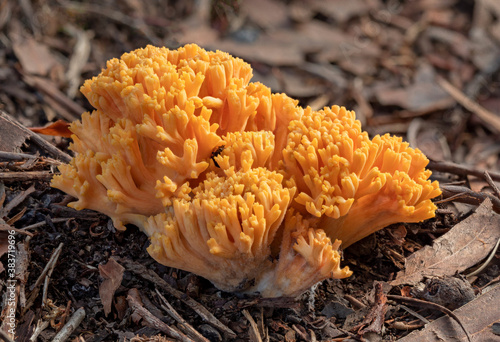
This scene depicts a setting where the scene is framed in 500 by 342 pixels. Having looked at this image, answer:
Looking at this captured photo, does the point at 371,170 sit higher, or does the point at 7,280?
the point at 371,170

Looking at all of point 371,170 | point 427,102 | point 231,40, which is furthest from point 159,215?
point 427,102

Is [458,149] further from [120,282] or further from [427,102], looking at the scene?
[120,282]

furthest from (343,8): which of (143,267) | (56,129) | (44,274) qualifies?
(44,274)

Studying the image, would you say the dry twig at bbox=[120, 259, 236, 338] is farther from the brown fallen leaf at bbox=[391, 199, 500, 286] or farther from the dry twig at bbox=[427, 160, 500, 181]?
the dry twig at bbox=[427, 160, 500, 181]

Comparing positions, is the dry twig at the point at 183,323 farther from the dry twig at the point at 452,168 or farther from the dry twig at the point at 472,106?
the dry twig at the point at 472,106

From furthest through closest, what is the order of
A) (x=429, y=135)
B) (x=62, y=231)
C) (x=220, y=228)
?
(x=429, y=135) < (x=62, y=231) < (x=220, y=228)

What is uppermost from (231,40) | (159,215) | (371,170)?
(371,170)

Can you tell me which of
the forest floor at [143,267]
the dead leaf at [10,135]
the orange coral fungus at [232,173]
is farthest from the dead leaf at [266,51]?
the orange coral fungus at [232,173]
